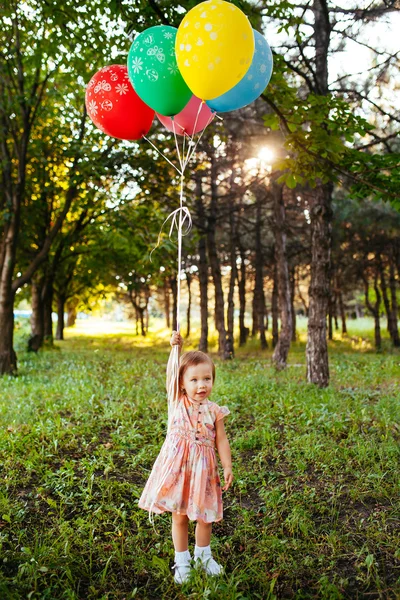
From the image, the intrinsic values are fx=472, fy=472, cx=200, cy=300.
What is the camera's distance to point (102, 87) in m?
4.45

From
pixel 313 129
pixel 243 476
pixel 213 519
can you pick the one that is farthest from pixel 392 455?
pixel 313 129

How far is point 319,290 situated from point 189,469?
6236 mm

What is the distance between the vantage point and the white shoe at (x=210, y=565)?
10.5 feet

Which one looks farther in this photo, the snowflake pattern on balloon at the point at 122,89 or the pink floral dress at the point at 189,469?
the snowflake pattern on balloon at the point at 122,89

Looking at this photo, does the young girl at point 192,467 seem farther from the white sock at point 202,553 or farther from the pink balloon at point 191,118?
the pink balloon at point 191,118

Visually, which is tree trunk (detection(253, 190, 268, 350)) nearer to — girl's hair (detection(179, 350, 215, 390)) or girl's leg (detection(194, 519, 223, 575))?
girl's hair (detection(179, 350, 215, 390))

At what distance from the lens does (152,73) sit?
3.82 meters

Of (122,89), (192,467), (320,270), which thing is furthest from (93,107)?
(320,270)

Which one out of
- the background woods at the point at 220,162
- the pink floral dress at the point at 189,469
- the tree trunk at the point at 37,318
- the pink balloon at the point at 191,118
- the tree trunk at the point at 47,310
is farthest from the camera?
the tree trunk at the point at 47,310

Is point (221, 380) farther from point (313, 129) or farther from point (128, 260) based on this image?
point (128, 260)

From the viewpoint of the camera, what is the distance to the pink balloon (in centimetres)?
420

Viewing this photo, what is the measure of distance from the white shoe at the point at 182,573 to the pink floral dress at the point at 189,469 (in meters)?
0.39

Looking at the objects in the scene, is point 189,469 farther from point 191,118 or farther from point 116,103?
point 116,103

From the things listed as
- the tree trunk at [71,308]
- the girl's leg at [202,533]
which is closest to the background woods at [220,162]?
the girl's leg at [202,533]
